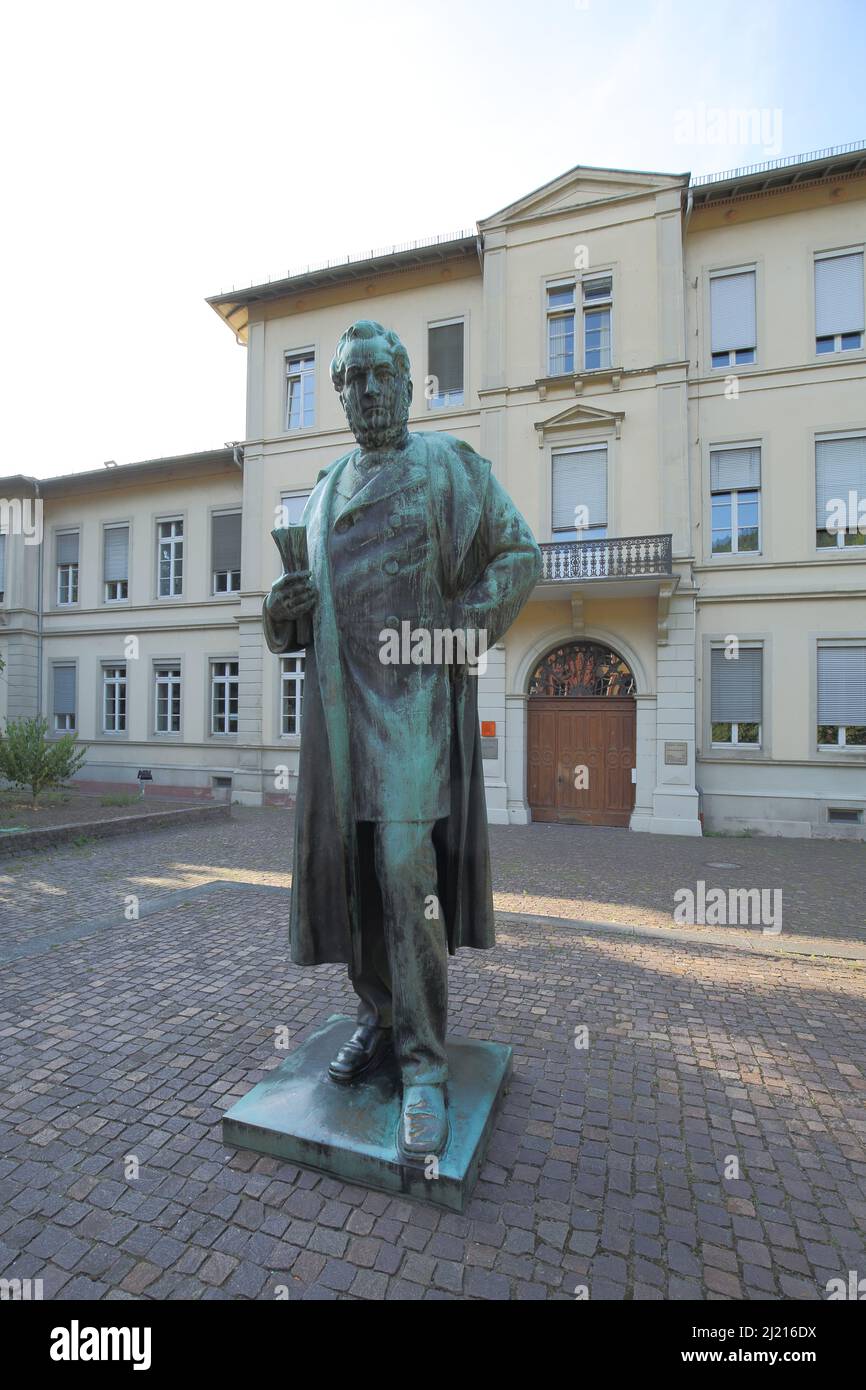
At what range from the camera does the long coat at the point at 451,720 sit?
213cm

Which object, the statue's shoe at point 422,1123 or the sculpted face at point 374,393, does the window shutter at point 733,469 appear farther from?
the statue's shoe at point 422,1123

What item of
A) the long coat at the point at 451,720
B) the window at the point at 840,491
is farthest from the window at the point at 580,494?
the long coat at the point at 451,720

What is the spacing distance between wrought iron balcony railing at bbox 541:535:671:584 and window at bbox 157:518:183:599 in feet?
37.2

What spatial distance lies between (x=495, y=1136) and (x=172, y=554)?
19.2 m

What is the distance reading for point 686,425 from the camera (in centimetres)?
1298

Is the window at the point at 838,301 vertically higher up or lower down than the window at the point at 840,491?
higher up

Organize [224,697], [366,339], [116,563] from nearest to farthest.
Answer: [366,339] < [224,697] < [116,563]

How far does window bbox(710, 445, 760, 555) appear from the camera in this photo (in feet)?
43.2

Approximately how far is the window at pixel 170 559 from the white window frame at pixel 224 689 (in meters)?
2.76

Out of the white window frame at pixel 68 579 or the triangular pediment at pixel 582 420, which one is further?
the white window frame at pixel 68 579

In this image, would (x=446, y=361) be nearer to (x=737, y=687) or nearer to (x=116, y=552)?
(x=737, y=687)

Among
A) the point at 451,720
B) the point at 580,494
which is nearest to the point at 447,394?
the point at 580,494

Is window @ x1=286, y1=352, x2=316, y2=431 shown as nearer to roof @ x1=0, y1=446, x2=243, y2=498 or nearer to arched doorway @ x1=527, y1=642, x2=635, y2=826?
roof @ x1=0, y1=446, x2=243, y2=498

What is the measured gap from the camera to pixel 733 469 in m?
13.2
